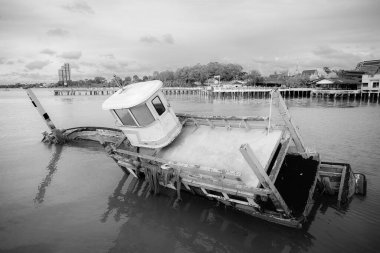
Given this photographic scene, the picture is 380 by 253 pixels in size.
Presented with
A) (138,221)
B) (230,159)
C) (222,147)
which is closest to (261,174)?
(230,159)

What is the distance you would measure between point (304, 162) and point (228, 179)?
350cm

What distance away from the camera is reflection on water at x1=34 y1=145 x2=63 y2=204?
12.5 metres

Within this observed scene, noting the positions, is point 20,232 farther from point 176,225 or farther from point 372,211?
point 372,211

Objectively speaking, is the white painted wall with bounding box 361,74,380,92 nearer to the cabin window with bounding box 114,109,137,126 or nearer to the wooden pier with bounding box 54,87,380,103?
the wooden pier with bounding box 54,87,380,103

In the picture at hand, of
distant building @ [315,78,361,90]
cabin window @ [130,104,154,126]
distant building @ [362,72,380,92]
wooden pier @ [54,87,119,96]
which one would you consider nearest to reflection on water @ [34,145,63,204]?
cabin window @ [130,104,154,126]

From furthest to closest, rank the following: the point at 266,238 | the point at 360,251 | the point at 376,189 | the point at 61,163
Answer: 1. the point at 61,163
2. the point at 376,189
3. the point at 266,238
4. the point at 360,251

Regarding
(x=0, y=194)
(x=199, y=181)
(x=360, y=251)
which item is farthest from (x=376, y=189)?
(x=0, y=194)

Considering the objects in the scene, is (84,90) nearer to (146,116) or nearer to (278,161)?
(146,116)

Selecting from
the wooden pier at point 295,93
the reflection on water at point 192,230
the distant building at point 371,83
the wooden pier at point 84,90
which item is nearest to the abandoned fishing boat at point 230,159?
the reflection on water at point 192,230

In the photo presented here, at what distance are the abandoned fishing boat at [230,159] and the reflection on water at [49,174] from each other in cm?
377

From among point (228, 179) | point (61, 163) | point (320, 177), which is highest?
point (228, 179)

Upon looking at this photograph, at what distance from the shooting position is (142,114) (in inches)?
458

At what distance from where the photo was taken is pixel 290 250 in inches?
318

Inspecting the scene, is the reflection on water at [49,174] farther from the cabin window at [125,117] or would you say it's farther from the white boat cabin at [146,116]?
the cabin window at [125,117]
